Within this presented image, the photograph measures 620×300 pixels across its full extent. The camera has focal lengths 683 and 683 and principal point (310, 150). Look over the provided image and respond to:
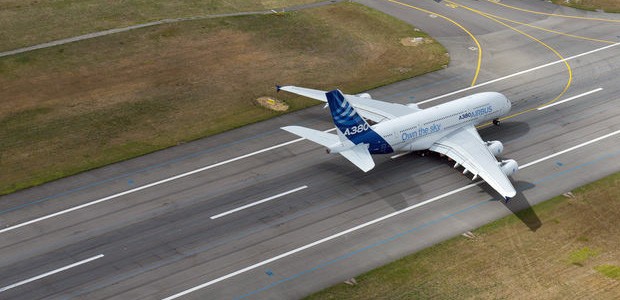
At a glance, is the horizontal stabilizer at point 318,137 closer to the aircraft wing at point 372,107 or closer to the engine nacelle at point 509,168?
the aircraft wing at point 372,107

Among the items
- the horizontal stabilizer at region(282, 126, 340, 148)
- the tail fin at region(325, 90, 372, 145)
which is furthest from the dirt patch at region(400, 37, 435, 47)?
the horizontal stabilizer at region(282, 126, 340, 148)

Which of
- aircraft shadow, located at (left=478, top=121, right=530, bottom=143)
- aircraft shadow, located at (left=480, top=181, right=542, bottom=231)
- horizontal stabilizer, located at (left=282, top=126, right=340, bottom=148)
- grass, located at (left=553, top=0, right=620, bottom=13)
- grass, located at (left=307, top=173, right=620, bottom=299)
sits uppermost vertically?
grass, located at (left=553, top=0, right=620, bottom=13)

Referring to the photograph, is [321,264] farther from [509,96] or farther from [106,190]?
[509,96]

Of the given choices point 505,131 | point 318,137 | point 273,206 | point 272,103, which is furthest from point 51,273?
point 505,131

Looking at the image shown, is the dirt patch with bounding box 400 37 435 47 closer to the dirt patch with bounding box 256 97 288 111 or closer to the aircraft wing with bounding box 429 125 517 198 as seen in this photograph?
the dirt patch with bounding box 256 97 288 111

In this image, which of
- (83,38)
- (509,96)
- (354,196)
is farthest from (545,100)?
(83,38)

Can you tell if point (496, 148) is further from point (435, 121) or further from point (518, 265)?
point (518, 265)
